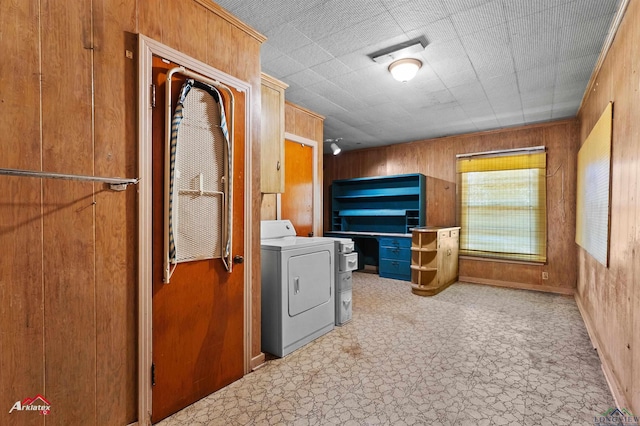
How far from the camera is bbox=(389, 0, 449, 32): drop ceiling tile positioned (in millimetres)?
2096

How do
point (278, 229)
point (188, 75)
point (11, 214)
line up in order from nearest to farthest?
point (11, 214)
point (188, 75)
point (278, 229)

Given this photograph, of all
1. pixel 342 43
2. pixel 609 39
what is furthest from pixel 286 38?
pixel 609 39

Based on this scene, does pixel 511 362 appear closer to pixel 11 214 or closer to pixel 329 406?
pixel 329 406

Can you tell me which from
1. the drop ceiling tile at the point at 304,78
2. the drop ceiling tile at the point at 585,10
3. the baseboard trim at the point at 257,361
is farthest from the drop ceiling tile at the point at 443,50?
the baseboard trim at the point at 257,361

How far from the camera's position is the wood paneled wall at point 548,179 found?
15.1 feet

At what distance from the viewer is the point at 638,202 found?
170 cm

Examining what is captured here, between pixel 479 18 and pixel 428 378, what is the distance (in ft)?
8.74

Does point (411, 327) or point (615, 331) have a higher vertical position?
point (615, 331)

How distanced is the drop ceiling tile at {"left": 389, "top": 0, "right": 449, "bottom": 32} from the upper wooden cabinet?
49.2 inches

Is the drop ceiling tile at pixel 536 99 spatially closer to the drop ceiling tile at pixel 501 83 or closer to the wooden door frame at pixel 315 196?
the drop ceiling tile at pixel 501 83

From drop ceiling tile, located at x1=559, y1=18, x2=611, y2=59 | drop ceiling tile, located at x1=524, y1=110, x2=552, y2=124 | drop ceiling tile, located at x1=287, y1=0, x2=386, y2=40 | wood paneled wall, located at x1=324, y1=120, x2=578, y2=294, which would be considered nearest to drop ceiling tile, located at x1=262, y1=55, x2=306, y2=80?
drop ceiling tile, located at x1=287, y1=0, x2=386, y2=40

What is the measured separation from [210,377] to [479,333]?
2.58 metres

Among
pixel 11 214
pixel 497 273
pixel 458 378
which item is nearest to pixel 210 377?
pixel 11 214

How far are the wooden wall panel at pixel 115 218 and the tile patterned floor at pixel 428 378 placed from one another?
43 centimetres
